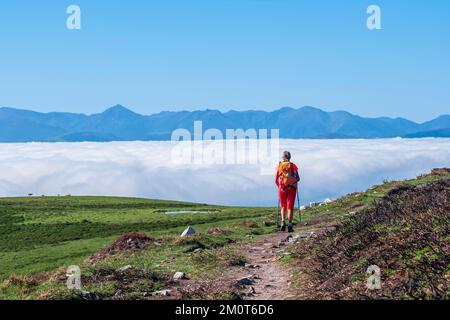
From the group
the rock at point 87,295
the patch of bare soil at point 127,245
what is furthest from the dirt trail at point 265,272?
the patch of bare soil at point 127,245

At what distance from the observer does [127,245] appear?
24062mm

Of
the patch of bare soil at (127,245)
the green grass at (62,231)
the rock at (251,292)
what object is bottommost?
the green grass at (62,231)

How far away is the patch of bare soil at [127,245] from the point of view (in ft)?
77.3

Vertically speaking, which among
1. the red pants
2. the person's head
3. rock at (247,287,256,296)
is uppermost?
the person's head

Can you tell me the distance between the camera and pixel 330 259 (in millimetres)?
15109

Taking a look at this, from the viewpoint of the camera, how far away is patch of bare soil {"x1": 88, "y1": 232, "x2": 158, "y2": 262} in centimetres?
2356

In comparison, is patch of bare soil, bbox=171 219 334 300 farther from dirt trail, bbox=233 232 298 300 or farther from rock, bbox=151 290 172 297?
rock, bbox=151 290 172 297

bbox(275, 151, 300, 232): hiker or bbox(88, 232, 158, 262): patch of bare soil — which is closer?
bbox(88, 232, 158, 262): patch of bare soil

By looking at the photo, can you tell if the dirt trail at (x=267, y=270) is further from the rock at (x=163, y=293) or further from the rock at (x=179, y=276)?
the rock at (x=163, y=293)

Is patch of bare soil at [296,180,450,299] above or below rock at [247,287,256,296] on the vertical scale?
above

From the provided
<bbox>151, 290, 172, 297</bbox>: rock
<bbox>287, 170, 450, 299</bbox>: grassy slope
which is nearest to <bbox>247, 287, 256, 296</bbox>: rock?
<bbox>287, 170, 450, 299</bbox>: grassy slope

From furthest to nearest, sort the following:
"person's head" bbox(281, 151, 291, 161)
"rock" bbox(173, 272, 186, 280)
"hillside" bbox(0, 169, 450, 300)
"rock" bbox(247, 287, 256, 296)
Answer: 1. "person's head" bbox(281, 151, 291, 161)
2. "rock" bbox(173, 272, 186, 280)
3. "rock" bbox(247, 287, 256, 296)
4. "hillside" bbox(0, 169, 450, 300)

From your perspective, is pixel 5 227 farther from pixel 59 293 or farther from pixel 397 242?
pixel 397 242
